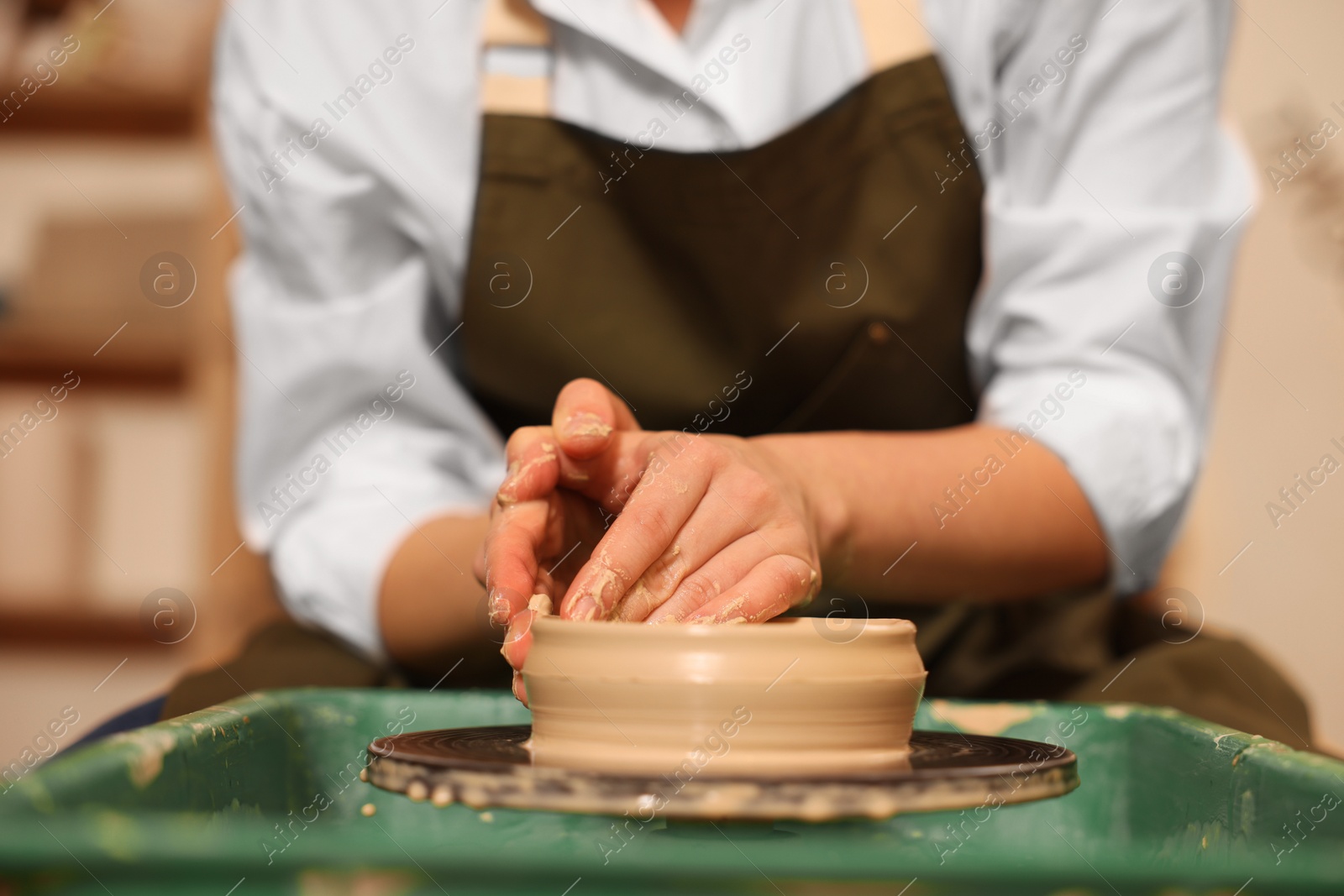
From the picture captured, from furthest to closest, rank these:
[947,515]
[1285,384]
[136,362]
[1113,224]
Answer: [136,362] < [1285,384] < [1113,224] < [947,515]

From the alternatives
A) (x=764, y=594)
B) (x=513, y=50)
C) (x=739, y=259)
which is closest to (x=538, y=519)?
(x=764, y=594)

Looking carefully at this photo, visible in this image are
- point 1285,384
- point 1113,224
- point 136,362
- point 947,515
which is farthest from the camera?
point 136,362

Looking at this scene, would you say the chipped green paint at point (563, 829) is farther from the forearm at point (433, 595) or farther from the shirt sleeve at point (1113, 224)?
the shirt sleeve at point (1113, 224)

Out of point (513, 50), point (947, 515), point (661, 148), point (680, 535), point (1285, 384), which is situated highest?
point (513, 50)

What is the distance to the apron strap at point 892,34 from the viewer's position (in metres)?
0.97

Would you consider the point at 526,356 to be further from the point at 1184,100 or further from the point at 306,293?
the point at 1184,100

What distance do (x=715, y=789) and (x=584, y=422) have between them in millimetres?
255

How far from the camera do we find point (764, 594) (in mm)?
577

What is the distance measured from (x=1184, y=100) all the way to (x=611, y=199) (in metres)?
0.51

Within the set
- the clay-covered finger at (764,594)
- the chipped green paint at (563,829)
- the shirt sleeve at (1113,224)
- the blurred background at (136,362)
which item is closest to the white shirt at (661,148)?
the shirt sleeve at (1113,224)

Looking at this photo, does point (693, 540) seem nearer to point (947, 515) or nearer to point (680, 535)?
point (680, 535)

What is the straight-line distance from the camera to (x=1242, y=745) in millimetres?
535

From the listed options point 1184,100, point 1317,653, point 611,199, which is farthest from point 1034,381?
point 1317,653

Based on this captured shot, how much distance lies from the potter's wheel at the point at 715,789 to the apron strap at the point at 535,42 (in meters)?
0.68
